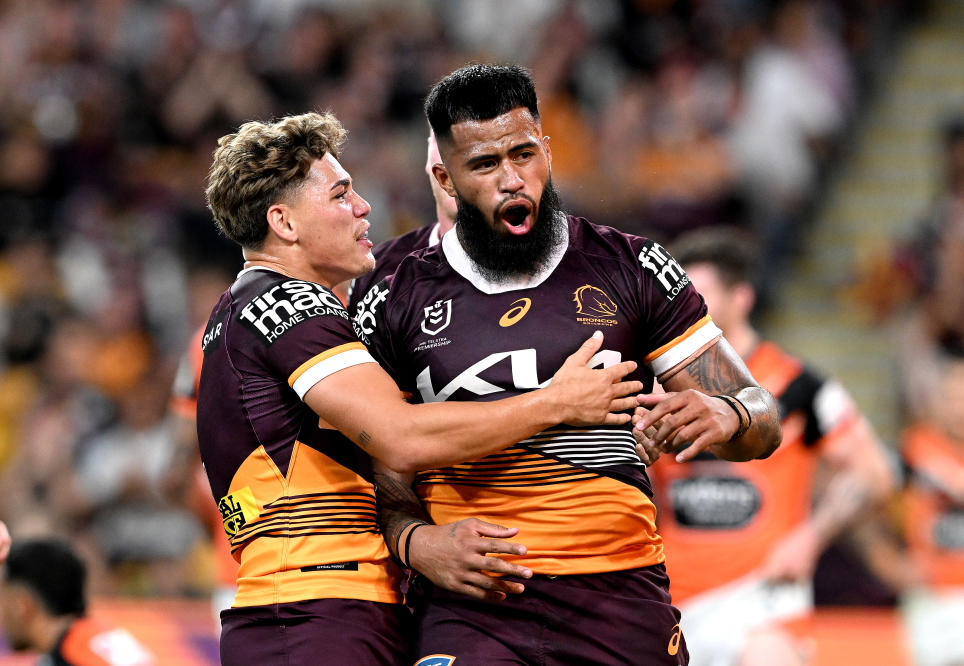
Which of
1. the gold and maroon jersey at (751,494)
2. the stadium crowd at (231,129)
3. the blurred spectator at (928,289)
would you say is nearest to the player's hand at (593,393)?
the gold and maroon jersey at (751,494)

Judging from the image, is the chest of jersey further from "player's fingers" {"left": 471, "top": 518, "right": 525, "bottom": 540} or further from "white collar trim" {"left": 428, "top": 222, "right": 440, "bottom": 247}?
"white collar trim" {"left": 428, "top": 222, "right": 440, "bottom": 247}

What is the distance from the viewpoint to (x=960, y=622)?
331 inches

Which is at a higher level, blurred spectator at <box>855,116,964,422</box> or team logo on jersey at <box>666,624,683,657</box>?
blurred spectator at <box>855,116,964,422</box>

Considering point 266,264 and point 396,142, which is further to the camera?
point 396,142

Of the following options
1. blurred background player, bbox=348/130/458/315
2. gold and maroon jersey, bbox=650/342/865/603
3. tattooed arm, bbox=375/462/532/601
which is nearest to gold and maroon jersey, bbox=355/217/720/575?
tattooed arm, bbox=375/462/532/601

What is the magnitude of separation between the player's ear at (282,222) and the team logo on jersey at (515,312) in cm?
74

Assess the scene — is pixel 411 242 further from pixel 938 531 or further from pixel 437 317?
pixel 938 531

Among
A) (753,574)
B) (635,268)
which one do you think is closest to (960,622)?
(753,574)

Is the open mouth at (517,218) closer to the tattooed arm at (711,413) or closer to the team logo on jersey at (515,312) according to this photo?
the team logo on jersey at (515,312)

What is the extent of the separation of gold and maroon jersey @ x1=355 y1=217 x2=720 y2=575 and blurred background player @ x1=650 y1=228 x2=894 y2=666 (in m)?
2.55

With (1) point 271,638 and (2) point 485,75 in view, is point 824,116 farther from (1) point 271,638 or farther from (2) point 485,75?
(1) point 271,638

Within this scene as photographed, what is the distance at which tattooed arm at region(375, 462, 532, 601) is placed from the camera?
3.79m

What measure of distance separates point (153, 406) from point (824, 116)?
667 cm

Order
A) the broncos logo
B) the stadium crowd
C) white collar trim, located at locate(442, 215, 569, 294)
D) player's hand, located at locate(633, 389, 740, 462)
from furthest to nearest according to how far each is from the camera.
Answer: the stadium crowd
white collar trim, located at locate(442, 215, 569, 294)
the broncos logo
player's hand, located at locate(633, 389, 740, 462)
